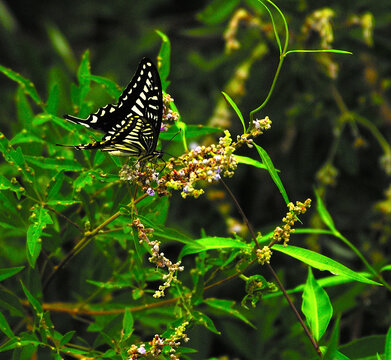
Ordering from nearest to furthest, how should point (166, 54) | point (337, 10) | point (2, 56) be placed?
point (166, 54)
point (337, 10)
point (2, 56)

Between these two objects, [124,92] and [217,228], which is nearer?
[124,92]

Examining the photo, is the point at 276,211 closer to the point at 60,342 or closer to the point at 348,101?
the point at 348,101

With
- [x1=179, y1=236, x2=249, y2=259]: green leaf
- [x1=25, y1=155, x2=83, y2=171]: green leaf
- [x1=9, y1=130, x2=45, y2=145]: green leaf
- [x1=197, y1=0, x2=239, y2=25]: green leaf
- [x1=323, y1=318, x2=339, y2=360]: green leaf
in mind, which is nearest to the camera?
[x1=323, y1=318, x2=339, y2=360]: green leaf

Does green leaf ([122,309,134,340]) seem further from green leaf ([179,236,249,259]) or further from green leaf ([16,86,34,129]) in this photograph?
green leaf ([16,86,34,129])

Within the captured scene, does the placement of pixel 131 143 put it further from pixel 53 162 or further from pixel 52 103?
pixel 52 103

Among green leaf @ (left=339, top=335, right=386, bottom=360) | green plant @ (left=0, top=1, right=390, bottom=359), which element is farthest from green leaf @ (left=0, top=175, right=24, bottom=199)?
green leaf @ (left=339, top=335, right=386, bottom=360)

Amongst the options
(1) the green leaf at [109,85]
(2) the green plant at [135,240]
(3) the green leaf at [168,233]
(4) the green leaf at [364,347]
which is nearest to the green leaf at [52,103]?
(2) the green plant at [135,240]

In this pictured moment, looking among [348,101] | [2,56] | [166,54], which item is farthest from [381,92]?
[2,56]

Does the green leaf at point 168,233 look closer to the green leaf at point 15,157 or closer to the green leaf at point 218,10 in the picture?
the green leaf at point 15,157
